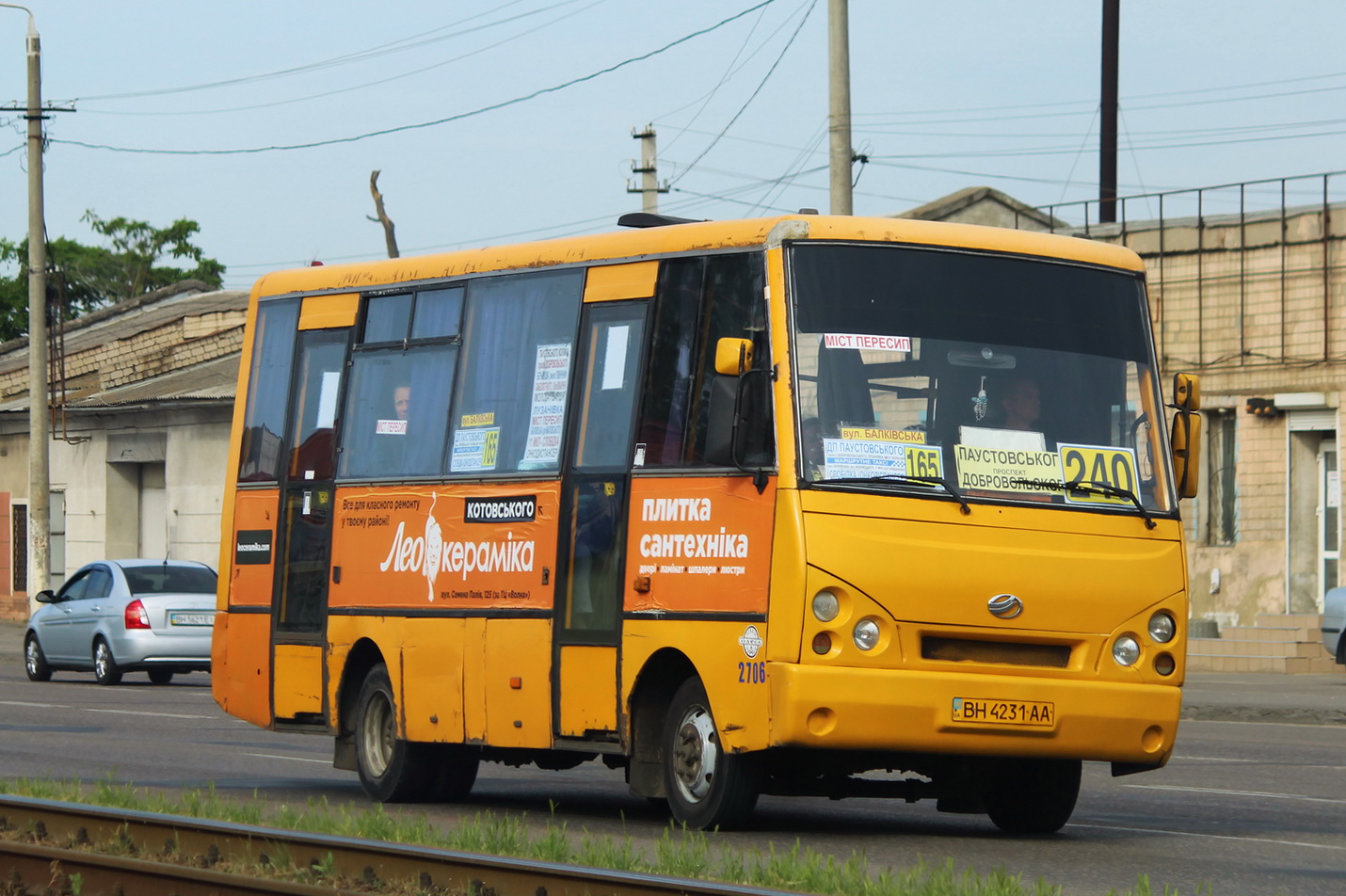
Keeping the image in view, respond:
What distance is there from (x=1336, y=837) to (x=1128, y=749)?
133cm

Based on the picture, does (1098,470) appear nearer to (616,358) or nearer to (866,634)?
(866,634)

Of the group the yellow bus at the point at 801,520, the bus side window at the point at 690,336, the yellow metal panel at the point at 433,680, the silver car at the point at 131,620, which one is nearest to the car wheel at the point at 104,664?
the silver car at the point at 131,620

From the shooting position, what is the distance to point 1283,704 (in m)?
22.5

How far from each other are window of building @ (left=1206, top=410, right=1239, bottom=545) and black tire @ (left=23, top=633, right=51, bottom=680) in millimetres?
16897

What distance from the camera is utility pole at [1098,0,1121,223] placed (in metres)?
39.1

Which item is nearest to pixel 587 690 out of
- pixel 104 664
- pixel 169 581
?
pixel 169 581

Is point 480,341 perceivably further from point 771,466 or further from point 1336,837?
point 1336,837

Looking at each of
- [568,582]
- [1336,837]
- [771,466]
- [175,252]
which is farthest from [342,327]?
[175,252]

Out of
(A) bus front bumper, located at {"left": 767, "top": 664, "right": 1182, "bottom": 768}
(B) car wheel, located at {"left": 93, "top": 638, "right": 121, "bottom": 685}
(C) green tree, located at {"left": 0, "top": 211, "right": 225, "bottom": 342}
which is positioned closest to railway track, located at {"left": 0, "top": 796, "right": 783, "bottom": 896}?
(A) bus front bumper, located at {"left": 767, "top": 664, "right": 1182, "bottom": 768}

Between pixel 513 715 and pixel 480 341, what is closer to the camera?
pixel 513 715

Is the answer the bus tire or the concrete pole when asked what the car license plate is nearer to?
the bus tire

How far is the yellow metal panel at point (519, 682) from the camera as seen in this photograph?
38.8 feet

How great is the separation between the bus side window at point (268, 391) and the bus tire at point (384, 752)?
1.82m

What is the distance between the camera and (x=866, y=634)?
10070mm
